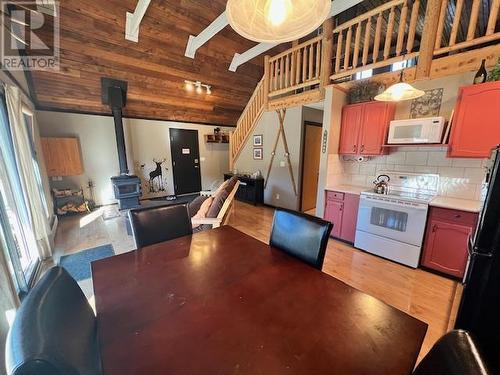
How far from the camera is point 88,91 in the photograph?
428 cm

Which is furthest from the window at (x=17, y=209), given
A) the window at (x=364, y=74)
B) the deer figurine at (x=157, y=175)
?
the window at (x=364, y=74)

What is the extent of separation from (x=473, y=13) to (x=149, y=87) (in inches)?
204

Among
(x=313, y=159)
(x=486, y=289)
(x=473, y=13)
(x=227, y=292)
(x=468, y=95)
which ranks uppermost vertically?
(x=473, y=13)

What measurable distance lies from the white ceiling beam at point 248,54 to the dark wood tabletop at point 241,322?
4.44 meters

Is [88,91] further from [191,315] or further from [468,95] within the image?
[468,95]

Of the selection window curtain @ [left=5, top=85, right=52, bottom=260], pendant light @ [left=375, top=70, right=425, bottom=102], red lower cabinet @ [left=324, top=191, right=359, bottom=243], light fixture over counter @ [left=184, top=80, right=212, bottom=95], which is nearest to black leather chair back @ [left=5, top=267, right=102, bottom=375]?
window curtain @ [left=5, top=85, right=52, bottom=260]

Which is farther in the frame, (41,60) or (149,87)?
(149,87)

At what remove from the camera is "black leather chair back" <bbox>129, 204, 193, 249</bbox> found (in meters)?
1.58

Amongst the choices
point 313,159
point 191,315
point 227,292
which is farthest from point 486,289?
point 313,159

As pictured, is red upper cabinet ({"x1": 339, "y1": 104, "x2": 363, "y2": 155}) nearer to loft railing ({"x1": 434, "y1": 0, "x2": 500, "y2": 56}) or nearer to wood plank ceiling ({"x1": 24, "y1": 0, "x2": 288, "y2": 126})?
loft railing ({"x1": 434, "y1": 0, "x2": 500, "y2": 56})

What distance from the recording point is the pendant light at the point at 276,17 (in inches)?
41.9

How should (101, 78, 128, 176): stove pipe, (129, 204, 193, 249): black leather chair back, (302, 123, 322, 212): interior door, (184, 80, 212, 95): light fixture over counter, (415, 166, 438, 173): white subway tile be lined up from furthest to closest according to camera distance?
(184, 80, 212, 95): light fixture over counter
(302, 123, 322, 212): interior door
(101, 78, 128, 176): stove pipe
(415, 166, 438, 173): white subway tile
(129, 204, 193, 249): black leather chair back

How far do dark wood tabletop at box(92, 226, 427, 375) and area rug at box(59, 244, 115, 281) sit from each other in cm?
165
